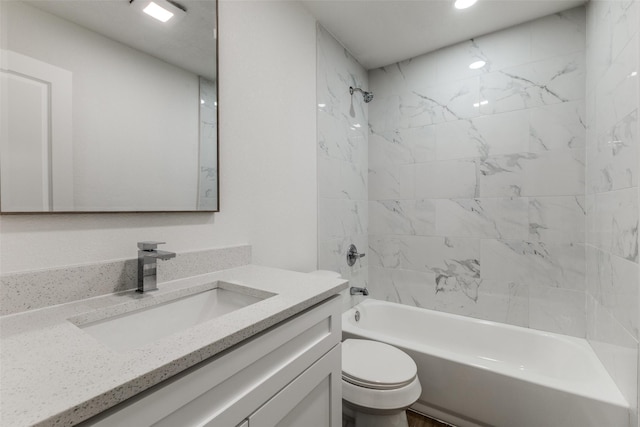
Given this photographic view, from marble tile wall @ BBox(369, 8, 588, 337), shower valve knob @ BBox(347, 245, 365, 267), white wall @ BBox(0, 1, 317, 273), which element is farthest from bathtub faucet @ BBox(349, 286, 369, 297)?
white wall @ BBox(0, 1, 317, 273)

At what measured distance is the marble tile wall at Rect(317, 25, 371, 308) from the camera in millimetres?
1985

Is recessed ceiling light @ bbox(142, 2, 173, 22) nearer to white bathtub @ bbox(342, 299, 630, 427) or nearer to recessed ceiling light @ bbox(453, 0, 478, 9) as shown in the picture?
recessed ceiling light @ bbox(453, 0, 478, 9)

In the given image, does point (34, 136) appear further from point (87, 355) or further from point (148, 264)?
point (87, 355)

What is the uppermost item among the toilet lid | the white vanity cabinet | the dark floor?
the white vanity cabinet

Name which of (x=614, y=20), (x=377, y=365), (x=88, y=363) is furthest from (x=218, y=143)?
(x=614, y=20)

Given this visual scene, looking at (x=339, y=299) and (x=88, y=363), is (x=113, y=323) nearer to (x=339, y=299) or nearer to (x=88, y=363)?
(x=88, y=363)

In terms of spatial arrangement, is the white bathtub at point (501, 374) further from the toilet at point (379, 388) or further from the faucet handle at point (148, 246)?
the faucet handle at point (148, 246)

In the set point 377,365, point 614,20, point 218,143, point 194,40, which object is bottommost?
point 377,365

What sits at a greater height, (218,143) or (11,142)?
(218,143)

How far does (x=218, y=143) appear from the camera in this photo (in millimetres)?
1264

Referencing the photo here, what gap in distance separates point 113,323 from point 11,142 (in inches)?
21.9

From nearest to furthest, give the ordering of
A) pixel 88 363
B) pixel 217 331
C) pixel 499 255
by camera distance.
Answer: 1. pixel 88 363
2. pixel 217 331
3. pixel 499 255

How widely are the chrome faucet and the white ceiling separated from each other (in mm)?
1704

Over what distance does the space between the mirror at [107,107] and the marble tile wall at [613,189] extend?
5.57 ft
